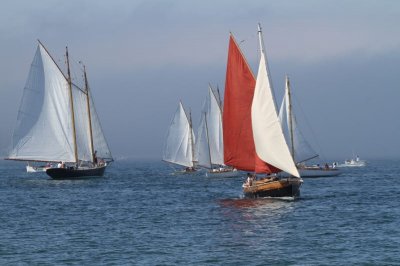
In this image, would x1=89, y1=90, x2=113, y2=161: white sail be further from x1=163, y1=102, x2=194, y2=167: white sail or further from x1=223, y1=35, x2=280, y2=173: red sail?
x1=223, y1=35, x2=280, y2=173: red sail

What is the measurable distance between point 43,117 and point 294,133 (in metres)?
34.3

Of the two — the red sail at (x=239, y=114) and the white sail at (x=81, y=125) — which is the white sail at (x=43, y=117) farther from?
the red sail at (x=239, y=114)

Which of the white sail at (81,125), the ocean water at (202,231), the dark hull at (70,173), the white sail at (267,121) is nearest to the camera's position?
the ocean water at (202,231)

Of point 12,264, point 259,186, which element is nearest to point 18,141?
point 259,186

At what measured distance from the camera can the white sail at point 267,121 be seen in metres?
63.8

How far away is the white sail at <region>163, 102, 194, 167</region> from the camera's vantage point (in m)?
145

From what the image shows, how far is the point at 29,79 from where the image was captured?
105 metres

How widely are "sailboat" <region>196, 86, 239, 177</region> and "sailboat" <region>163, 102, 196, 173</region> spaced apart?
36.8 feet

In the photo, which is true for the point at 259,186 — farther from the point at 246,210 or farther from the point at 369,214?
the point at 369,214

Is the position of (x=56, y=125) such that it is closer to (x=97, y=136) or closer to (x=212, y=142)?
(x=97, y=136)

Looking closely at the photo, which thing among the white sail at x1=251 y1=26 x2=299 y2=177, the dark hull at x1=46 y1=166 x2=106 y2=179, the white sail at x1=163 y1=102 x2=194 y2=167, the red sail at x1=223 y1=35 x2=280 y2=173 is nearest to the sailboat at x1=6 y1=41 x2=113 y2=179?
the dark hull at x1=46 y1=166 x2=106 y2=179

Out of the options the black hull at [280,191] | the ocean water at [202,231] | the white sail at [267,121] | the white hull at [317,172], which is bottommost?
the ocean water at [202,231]

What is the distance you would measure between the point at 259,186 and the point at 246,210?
225 inches

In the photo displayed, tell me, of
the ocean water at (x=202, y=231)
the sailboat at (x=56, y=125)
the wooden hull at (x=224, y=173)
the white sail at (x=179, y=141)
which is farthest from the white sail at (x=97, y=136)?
the ocean water at (x=202, y=231)
